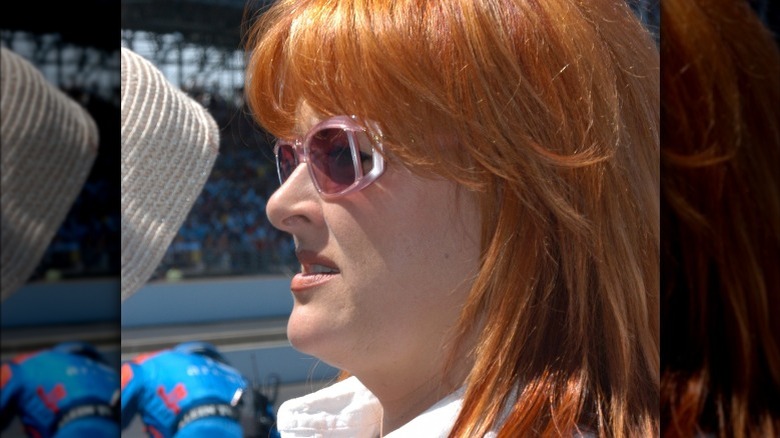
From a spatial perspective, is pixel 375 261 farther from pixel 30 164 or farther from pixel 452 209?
pixel 30 164

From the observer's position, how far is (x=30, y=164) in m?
0.84

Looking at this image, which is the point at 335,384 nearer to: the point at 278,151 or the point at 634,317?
the point at 278,151

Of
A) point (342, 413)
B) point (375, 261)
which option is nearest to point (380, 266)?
point (375, 261)

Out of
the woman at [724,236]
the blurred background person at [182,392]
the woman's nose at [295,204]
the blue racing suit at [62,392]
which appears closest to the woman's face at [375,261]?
the woman's nose at [295,204]

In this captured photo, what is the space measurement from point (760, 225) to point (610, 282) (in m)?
0.47

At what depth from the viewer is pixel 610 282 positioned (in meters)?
1.28

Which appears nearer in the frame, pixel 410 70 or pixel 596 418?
pixel 410 70

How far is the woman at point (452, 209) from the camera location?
1164 mm

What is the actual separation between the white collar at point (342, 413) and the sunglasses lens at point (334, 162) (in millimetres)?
300

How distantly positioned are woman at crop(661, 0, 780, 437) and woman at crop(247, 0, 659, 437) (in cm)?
32

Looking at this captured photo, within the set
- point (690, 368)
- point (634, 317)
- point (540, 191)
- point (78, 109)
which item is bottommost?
point (690, 368)

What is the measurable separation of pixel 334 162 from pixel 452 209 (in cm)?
17

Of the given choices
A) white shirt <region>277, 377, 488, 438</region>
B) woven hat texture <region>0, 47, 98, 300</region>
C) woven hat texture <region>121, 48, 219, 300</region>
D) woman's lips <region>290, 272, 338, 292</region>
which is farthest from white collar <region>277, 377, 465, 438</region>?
woven hat texture <region>0, 47, 98, 300</region>

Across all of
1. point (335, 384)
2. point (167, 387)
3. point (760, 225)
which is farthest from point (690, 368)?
point (167, 387)
